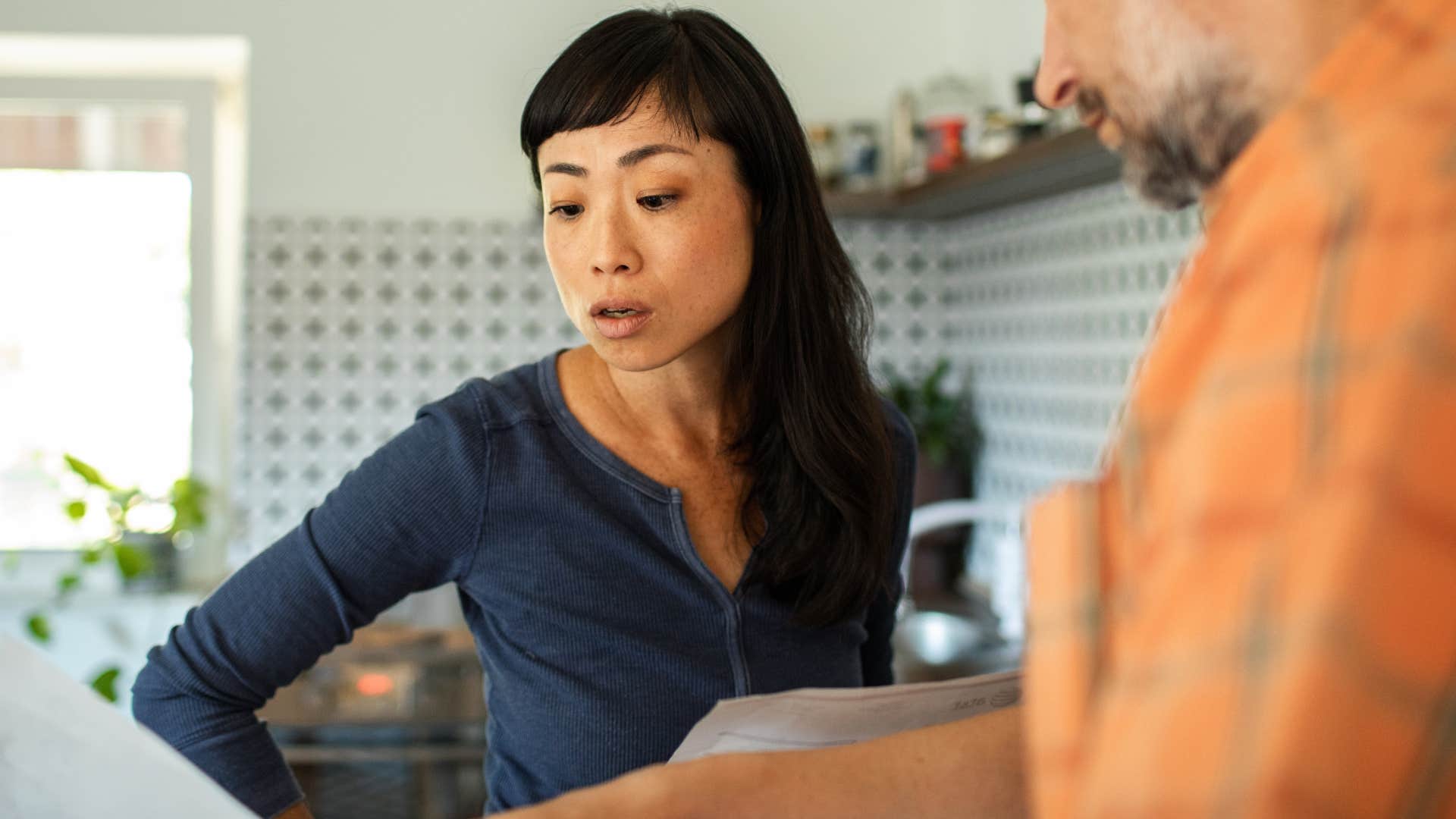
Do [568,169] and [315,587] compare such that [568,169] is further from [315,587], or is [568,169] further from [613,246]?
[315,587]

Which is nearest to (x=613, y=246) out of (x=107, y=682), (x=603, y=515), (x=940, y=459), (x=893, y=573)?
(x=603, y=515)

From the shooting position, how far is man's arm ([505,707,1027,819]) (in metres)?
0.55

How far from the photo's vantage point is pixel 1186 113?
449 mm

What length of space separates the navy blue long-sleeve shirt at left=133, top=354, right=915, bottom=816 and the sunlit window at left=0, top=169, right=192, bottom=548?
2712 mm

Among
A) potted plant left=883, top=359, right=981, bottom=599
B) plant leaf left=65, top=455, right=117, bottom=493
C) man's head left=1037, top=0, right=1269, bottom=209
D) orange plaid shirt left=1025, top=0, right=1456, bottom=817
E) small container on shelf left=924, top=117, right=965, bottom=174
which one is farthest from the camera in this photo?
potted plant left=883, top=359, right=981, bottom=599

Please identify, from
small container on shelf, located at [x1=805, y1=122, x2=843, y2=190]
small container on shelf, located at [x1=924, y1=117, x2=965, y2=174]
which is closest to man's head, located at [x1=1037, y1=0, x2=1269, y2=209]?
small container on shelf, located at [x1=924, y1=117, x2=965, y2=174]

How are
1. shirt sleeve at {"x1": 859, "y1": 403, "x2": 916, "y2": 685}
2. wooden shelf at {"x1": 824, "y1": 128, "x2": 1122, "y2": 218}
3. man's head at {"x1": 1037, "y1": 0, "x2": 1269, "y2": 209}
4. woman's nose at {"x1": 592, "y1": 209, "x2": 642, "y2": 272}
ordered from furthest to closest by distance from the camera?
wooden shelf at {"x1": 824, "y1": 128, "x2": 1122, "y2": 218}, shirt sleeve at {"x1": 859, "y1": 403, "x2": 916, "y2": 685}, woman's nose at {"x1": 592, "y1": 209, "x2": 642, "y2": 272}, man's head at {"x1": 1037, "y1": 0, "x2": 1269, "y2": 209}

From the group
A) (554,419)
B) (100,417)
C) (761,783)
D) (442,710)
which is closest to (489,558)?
(554,419)

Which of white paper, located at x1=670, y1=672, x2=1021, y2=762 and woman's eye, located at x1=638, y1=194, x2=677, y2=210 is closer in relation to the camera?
white paper, located at x1=670, y1=672, x2=1021, y2=762

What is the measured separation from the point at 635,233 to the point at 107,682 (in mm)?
2594

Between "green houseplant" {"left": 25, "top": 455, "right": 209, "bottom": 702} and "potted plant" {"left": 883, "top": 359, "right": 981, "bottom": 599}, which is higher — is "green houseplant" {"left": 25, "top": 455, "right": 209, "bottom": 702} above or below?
below

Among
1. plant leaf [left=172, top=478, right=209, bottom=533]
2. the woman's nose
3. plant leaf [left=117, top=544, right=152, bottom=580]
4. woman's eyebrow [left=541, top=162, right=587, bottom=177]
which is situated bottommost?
plant leaf [left=117, top=544, right=152, bottom=580]

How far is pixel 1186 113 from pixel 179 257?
3.37 m

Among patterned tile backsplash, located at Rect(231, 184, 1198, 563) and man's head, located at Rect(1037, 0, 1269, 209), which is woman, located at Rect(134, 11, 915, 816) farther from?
patterned tile backsplash, located at Rect(231, 184, 1198, 563)
